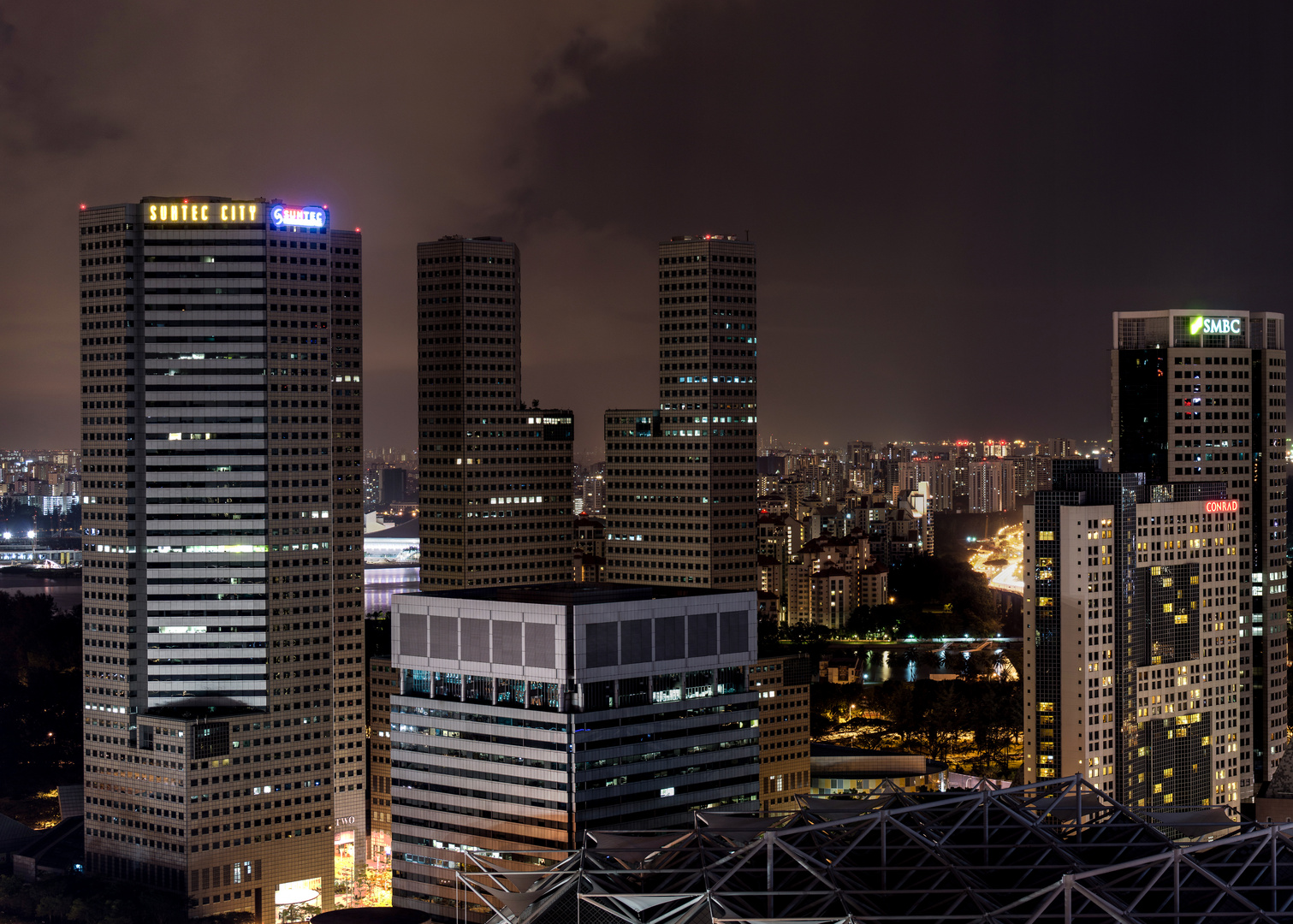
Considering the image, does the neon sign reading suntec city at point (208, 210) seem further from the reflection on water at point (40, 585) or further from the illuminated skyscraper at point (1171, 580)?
the reflection on water at point (40, 585)

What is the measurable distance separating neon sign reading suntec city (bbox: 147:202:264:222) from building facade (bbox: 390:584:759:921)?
23955 millimetres

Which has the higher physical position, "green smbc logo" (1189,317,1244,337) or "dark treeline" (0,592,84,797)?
"green smbc logo" (1189,317,1244,337)

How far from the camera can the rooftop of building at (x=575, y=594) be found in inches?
1869

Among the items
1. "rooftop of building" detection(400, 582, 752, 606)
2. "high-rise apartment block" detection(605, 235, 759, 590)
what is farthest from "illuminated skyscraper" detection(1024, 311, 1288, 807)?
"high-rise apartment block" detection(605, 235, 759, 590)

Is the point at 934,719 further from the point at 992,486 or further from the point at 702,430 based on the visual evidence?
the point at 992,486

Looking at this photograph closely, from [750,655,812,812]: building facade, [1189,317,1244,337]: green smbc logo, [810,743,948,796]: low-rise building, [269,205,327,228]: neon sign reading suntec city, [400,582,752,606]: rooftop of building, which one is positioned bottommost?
[810,743,948,796]: low-rise building

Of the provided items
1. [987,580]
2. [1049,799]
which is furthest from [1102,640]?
[987,580]

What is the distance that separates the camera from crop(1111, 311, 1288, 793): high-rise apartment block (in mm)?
72562

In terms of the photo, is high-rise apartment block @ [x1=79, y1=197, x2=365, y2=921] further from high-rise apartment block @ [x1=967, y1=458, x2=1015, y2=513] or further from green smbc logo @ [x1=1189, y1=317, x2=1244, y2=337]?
high-rise apartment block @ [x1=967, y1=458, x2=1015, y2=513]

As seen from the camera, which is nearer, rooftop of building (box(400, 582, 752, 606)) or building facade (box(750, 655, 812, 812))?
rooftop of building (box(400, 582, 752, 606))

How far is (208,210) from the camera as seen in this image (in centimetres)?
6538

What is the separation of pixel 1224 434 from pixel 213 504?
47.9 m

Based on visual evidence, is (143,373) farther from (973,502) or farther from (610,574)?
(973,502)

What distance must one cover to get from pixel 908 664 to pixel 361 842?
51184 millimetres
